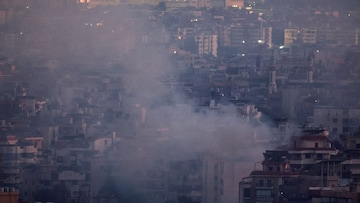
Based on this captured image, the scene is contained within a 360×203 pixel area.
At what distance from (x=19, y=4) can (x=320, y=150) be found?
34.5m

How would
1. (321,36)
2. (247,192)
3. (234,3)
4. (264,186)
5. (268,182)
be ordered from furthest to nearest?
(234,3)
(321,36)
(268,182)
(264,186)
(247,192)

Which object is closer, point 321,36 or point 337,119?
point 337,119

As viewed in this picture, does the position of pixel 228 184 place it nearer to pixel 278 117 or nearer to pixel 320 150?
pixel 320 150

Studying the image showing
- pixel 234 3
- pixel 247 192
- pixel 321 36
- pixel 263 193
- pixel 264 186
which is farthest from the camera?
pixel 234 3

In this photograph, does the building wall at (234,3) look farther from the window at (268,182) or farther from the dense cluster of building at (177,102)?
the window at (268,182)

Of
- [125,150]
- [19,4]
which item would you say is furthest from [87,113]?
[19,4]

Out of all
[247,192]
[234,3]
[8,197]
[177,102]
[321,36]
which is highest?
[234,3]

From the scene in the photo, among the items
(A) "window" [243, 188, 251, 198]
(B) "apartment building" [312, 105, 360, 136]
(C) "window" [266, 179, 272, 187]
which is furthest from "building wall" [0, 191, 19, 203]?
(B) "apartment building" [312, 105, 360, 136]

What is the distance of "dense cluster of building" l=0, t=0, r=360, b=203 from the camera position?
26.7 m

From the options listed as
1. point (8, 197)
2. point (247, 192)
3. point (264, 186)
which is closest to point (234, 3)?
point (264, 186)

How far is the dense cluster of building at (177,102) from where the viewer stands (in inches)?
1052

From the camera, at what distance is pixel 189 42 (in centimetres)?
6450

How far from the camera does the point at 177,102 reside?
3838cm

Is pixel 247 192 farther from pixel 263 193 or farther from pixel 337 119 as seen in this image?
pixel 337 119
